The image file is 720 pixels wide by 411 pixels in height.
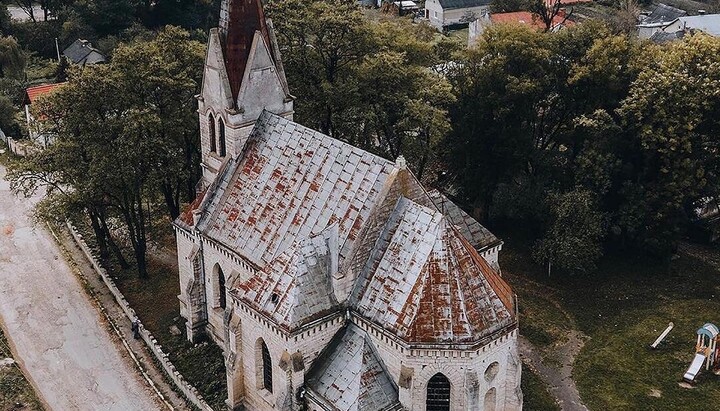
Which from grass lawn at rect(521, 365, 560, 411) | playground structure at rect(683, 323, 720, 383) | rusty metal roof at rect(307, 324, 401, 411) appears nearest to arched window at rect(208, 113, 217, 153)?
rusty metal roof at rect(307, 324, 401, 411)

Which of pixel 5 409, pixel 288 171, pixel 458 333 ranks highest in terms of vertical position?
Result: pixel 288 171

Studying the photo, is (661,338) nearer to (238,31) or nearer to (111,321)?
(238,31)

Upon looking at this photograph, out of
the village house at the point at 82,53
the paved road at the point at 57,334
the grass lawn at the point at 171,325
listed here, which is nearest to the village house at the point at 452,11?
the village house at the point at 82,53

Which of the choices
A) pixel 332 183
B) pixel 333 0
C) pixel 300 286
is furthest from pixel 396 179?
pixel 333 0

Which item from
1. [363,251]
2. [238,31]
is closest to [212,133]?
[238,31]

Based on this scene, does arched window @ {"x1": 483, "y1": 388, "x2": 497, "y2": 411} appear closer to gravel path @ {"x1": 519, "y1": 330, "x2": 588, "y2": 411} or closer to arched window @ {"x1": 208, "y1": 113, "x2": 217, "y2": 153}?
gravel path @ {"x1": 519, "y1": 330, "x2": 588, "y2": 411}

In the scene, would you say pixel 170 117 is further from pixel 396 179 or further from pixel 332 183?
pixel 396 179
